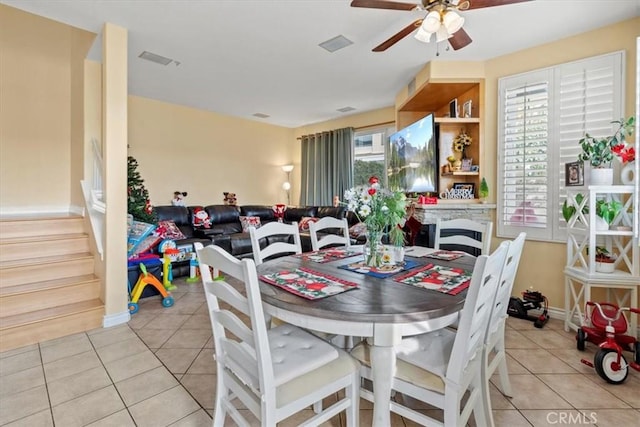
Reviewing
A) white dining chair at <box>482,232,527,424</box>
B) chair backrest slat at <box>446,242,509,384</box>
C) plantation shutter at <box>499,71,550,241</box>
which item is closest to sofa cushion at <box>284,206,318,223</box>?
plantation shutter at <box>499,71,550,241</box>

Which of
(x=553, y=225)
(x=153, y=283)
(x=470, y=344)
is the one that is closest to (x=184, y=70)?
(x=153, y=283)

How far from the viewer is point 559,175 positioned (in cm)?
294

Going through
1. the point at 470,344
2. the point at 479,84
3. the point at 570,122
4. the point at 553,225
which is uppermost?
the point at 479,84

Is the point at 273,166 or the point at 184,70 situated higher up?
the point at 184,70

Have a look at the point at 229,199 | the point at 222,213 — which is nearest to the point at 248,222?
the point at 222,213

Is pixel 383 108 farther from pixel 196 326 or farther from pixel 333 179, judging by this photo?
pixel 196 326

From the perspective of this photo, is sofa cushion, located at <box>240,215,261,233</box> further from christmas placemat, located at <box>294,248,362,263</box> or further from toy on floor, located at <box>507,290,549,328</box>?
toy on floor, located at <box>507,290,549,328</box>

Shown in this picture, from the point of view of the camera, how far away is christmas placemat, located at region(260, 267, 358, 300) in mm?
1338

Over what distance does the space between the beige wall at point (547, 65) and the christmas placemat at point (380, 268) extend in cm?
199

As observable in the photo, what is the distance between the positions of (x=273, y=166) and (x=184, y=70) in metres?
3.18

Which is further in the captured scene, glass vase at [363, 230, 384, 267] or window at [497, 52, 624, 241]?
window at [497, 52, 624, 241]

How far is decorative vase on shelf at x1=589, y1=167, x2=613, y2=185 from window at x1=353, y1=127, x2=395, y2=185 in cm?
339

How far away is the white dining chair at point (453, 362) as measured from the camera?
1.11m

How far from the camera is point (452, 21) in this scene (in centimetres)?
192
